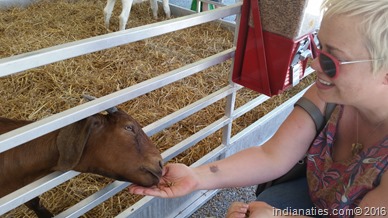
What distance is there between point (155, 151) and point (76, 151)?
255 millimetres

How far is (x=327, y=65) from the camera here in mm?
998

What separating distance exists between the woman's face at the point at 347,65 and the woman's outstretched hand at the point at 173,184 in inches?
20.6

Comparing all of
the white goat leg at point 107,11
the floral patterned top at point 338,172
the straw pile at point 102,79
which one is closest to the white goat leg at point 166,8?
the straw pile at point 102,79

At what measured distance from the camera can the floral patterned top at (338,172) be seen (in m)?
1.03

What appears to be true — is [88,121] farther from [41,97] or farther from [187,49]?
[187,49]

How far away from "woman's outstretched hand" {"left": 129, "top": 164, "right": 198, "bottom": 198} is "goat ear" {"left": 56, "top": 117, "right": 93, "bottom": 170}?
21cm

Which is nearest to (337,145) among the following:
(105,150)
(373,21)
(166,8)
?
(373,21)

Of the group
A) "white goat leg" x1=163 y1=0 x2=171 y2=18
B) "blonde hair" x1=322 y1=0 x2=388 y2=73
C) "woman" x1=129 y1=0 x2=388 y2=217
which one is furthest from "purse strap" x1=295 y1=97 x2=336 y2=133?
"white goat leg" x1=163 y1=0 x2=171 y2=18

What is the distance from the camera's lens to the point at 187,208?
210 centimetres

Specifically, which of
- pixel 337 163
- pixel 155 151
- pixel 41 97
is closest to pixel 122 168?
pixel 155 151

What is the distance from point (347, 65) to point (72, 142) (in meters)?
0.85

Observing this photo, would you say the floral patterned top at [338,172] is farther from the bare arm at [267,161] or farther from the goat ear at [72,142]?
the goat ear at [72,142]

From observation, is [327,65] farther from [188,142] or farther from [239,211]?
[188,142]

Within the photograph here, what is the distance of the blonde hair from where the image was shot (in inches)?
34.8
